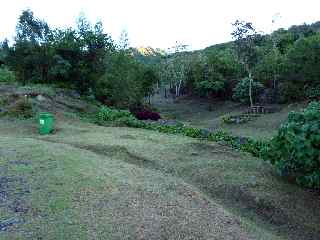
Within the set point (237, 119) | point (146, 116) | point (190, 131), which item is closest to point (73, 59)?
point (146, 116)

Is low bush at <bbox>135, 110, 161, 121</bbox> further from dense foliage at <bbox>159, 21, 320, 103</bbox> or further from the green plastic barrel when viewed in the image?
dense foliage at <bbox>159, 21, 320, 103</bbox>

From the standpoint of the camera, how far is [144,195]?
526 centimetres

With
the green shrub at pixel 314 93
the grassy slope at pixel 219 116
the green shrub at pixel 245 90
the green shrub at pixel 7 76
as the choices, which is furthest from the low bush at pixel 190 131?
the green shrub at pixel 7 76

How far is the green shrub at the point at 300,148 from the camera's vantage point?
5.73m

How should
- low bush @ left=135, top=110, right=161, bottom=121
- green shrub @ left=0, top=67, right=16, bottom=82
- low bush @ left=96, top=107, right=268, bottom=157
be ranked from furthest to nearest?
1. green shrub @ left=0, top=67, right=16, bottom=82
2. low bush @ left=135, top=110, right=161, bottom=121
3. low bush @ left=96, top=107, right=268, bottom=157

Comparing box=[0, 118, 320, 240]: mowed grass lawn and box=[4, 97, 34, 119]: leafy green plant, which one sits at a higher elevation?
box=[4, 97, 34, 119]: leafy green plant

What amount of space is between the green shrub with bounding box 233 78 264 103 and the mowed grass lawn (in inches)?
457

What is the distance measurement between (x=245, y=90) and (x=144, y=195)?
15.3 m

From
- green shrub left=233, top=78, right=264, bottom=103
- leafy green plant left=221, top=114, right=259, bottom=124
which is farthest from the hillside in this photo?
green shrub left=233, top=78, right=264, bottom=103

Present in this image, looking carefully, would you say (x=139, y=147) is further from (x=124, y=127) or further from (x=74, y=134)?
(x=124, y=127)

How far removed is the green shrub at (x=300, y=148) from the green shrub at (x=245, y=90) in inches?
524

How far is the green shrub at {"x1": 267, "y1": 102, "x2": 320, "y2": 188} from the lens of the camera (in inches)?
225

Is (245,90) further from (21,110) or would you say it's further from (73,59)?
(21,110)

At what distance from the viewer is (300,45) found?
57.2 ft
